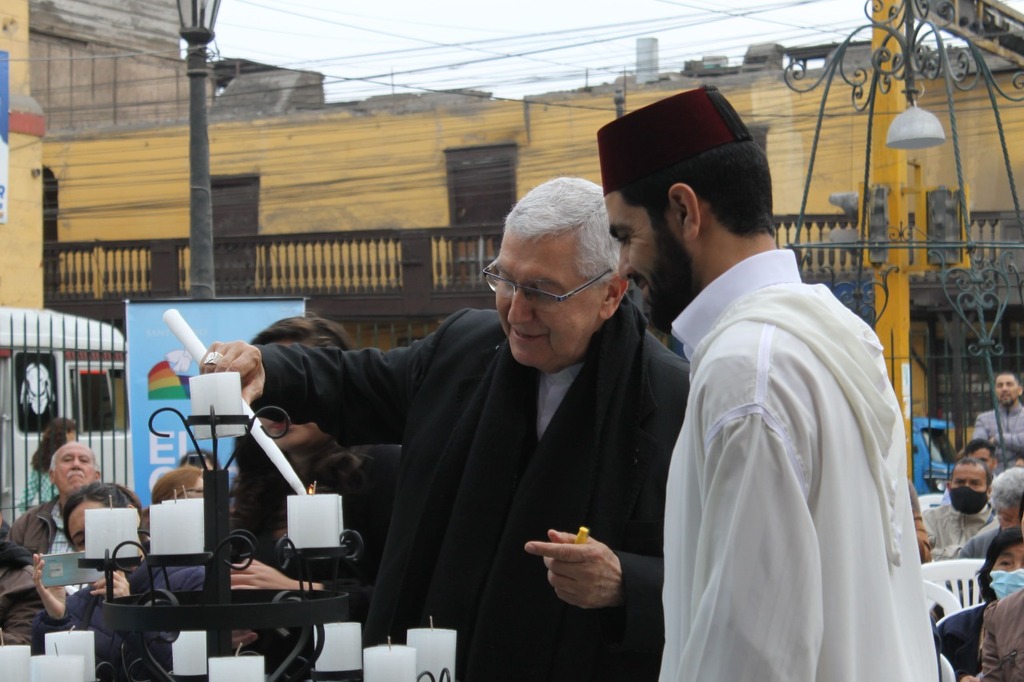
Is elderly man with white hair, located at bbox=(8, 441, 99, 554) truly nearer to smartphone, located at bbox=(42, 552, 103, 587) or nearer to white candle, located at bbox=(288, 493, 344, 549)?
smartphone, located at bbox=(42, 552, 103, 587)

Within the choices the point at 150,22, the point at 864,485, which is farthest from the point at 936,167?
the point at 864,485

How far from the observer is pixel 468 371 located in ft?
10.6

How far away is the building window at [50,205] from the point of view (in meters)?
26.9

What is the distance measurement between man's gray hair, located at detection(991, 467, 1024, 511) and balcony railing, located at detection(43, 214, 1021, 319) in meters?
15.1

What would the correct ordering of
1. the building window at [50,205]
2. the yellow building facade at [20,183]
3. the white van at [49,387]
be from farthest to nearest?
1. the building window at [50,205]
2. the yellow building facade at [20,183]
3. the white van at [49,387]

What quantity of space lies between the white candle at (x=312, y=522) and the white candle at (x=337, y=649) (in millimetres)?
233

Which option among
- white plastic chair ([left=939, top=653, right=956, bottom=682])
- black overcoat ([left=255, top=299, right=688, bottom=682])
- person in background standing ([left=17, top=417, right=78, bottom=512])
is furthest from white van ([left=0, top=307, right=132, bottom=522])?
black overcoat ([left=255, top=299, right=688, bottom=682])

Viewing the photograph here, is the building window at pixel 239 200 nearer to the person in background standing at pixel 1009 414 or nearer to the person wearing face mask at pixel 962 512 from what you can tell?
the person in background standing at pixel 1009 414

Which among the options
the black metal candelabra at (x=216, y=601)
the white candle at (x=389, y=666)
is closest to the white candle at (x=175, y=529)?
the black metal candelabra at (x=216, y=601)

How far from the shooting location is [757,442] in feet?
5.97

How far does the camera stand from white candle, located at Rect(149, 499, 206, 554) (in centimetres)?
234

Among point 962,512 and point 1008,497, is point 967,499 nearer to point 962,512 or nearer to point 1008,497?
point 962,512

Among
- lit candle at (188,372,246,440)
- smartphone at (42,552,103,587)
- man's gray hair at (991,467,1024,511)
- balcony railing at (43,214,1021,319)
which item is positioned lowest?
man's gray hair at (991,467,1024,511)

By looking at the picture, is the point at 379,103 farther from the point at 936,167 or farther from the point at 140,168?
the point at 936,167
